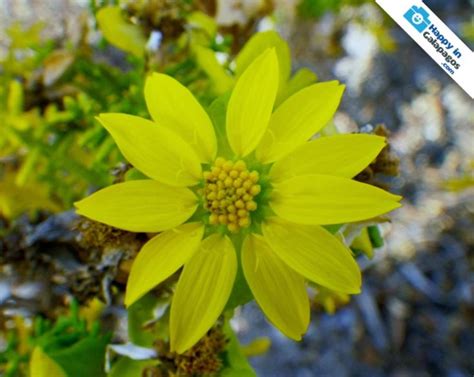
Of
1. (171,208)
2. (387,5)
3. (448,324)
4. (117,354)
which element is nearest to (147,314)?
(117,354)

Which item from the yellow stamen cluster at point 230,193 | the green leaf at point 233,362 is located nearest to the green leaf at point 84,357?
the green leaf at point 233,362

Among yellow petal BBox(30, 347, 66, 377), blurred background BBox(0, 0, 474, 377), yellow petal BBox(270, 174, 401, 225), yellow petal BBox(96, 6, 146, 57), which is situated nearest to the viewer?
yellow petal BBox(270, 174, 401, 225)

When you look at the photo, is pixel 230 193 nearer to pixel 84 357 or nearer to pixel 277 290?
pixel 277 290

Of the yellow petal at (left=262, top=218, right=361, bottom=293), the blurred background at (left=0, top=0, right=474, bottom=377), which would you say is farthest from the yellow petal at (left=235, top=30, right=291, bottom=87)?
the blurred background at (left=0, top=0, right=474, bottom=377)

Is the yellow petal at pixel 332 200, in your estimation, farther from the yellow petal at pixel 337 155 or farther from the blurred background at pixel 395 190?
the blurred background at pixel 395 190

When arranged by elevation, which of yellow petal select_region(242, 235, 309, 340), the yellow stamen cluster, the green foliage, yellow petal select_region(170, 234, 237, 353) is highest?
the yellow stamen cluster

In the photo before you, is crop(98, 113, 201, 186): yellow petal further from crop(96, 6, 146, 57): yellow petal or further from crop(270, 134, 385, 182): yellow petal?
crop(96, 6, 146, 57): yellow petal

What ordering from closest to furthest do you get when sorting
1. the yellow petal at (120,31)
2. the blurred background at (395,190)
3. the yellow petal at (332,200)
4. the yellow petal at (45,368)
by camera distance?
the yellow petal at (332,200), the yellow petal at (45,368), the yellow petal at (120,31), the blurred background at (395,190)
